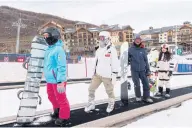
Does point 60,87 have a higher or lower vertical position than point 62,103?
higher

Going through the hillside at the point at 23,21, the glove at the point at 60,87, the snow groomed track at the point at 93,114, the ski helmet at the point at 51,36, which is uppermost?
the hillside at the point at 23,21

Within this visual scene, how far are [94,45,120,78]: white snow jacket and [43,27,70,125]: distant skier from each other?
1.17 metres

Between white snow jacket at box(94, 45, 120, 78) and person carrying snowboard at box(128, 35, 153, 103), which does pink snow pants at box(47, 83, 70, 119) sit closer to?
white snow jacket at box(94, 45, 120, 78)

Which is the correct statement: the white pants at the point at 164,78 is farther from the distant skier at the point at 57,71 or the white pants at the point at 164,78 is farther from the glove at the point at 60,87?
the glove at the point at 60,87

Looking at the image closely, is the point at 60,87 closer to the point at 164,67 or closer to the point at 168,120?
the point at 168,120

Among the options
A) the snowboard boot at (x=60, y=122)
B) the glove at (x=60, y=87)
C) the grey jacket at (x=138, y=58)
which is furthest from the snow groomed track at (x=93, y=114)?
the grey jacket at (x=138, y=58)

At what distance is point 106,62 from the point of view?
20.3 ft

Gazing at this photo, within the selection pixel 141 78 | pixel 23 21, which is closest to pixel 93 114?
pixel 141 78

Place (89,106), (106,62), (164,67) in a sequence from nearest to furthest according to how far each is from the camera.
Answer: (106,62) < (89,106) < (164,67)

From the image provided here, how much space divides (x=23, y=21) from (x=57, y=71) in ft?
267

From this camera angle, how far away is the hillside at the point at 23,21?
6906 cm

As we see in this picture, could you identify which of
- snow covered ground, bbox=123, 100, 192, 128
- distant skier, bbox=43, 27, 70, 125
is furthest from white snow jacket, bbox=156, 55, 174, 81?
distant skier, bbox=43, 27, 70, 125

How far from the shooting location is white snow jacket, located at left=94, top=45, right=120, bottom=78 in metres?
6.18

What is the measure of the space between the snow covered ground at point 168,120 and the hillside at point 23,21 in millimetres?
59562
